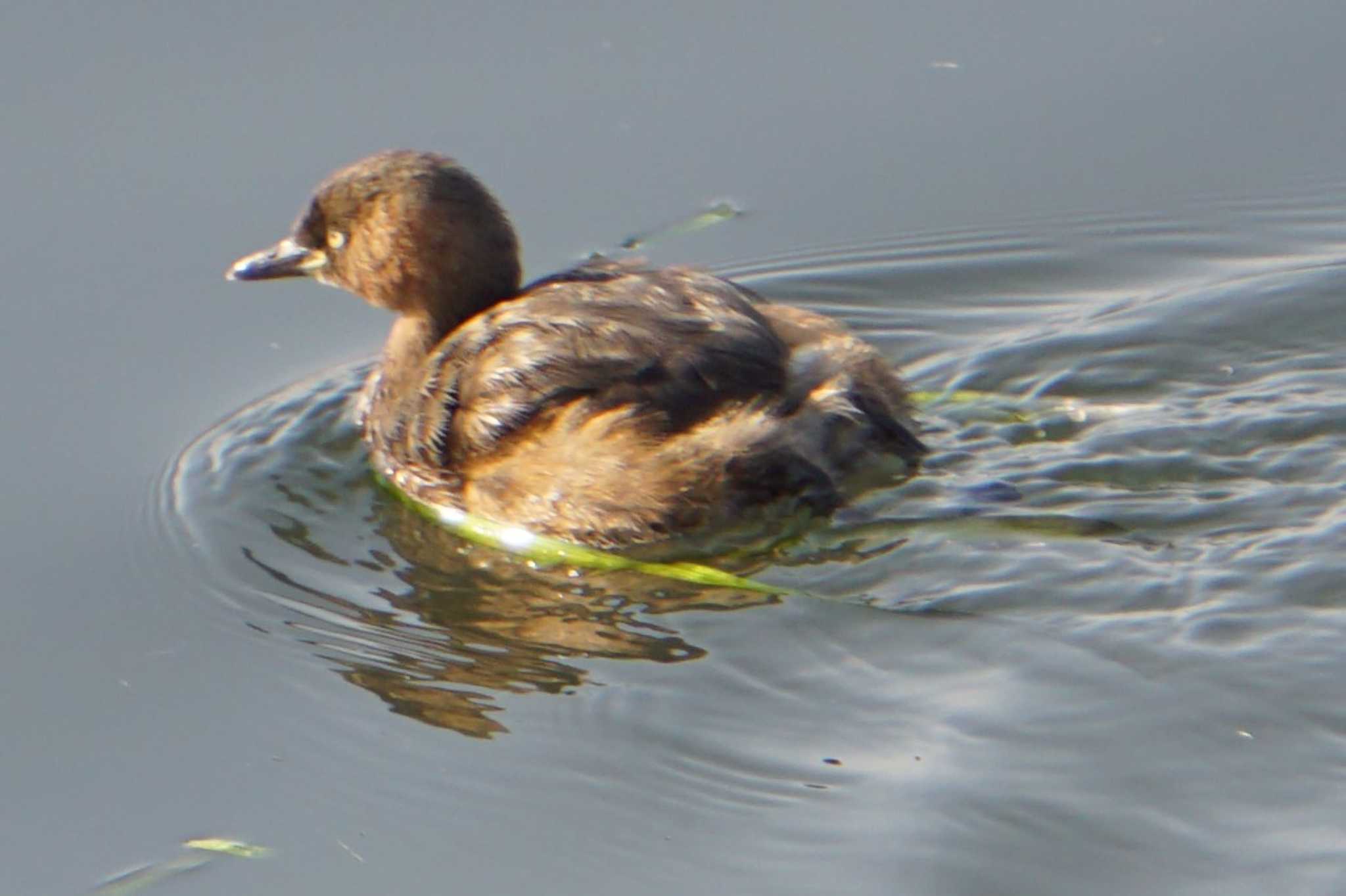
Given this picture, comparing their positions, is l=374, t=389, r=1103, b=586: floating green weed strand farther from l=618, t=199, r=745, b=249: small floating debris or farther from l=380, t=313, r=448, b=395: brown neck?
l=618, t=199, r=745, b=249: small floating debris

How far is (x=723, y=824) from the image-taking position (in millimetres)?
6000

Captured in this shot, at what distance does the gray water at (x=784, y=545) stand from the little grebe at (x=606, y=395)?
25 centimetres

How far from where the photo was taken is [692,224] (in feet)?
31.4

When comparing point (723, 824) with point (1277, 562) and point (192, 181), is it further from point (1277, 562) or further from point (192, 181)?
point (192, 181)

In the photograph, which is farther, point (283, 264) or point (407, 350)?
point (283, 264)

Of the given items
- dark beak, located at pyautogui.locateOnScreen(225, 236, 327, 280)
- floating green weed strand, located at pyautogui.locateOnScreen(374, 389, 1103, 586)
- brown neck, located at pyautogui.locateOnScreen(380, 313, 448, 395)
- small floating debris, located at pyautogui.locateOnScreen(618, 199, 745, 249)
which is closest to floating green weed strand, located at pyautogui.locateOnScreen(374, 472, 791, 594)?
floating green weed strand, located at pyautogui.locateOnScreen(374, 389, 1103, 586)

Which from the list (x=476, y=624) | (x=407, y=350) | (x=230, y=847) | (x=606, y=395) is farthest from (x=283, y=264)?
(x=230, y=847)

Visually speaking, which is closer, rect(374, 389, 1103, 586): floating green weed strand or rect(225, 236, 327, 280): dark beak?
rect(374, 389, 1103, 586): floating green weed strand

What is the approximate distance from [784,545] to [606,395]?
803mm

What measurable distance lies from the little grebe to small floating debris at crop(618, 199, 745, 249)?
110 cm

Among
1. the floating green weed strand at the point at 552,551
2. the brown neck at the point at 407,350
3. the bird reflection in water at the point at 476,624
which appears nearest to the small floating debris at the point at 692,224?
the brown neck at the point at 407,350

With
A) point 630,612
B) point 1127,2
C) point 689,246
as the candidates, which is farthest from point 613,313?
point 1127,2

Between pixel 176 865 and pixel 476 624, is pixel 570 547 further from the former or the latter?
pixel 176 865

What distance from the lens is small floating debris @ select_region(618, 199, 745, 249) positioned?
9445mm
